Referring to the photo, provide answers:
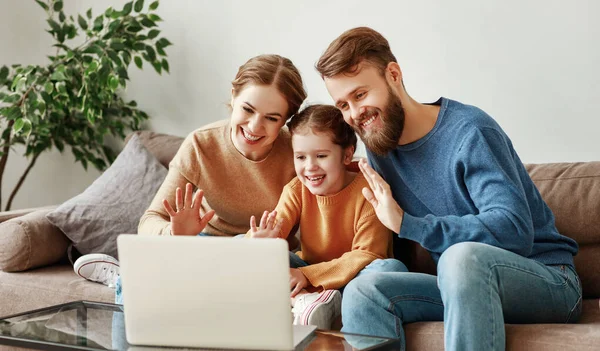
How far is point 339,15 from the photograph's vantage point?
292cm

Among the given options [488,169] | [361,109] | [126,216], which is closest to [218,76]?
[126,216]

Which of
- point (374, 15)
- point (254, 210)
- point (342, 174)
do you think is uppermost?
point (374, 15)

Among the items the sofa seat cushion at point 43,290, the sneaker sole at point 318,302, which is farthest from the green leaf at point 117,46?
the sneaker sole at point 318,302

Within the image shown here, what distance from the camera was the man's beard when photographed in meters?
1.98

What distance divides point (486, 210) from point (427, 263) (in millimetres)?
516

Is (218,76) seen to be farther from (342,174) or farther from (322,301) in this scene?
(322,301)

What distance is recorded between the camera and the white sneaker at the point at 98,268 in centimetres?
246

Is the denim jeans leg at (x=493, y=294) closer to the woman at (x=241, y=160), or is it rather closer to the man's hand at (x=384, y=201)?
the man's hand at (x=384, y=201)


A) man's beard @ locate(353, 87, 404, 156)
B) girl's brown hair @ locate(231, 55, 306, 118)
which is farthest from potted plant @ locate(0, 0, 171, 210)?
man's beard @ locate(353, 87, 404, 156)

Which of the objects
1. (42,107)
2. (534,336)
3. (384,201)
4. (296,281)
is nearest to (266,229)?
(296,281)

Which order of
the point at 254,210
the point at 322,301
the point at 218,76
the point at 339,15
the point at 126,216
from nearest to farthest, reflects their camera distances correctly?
the point at 322,301 < the point at 254,210 < the point at 126,216 < the point at 339,15 < the point at 218,76

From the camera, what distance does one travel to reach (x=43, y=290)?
98.9 inches

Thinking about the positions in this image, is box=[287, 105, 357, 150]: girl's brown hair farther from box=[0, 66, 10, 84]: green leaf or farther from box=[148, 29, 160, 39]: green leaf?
box=[0, 66, 10, 84]: green leaf

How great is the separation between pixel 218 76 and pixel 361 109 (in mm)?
1401
